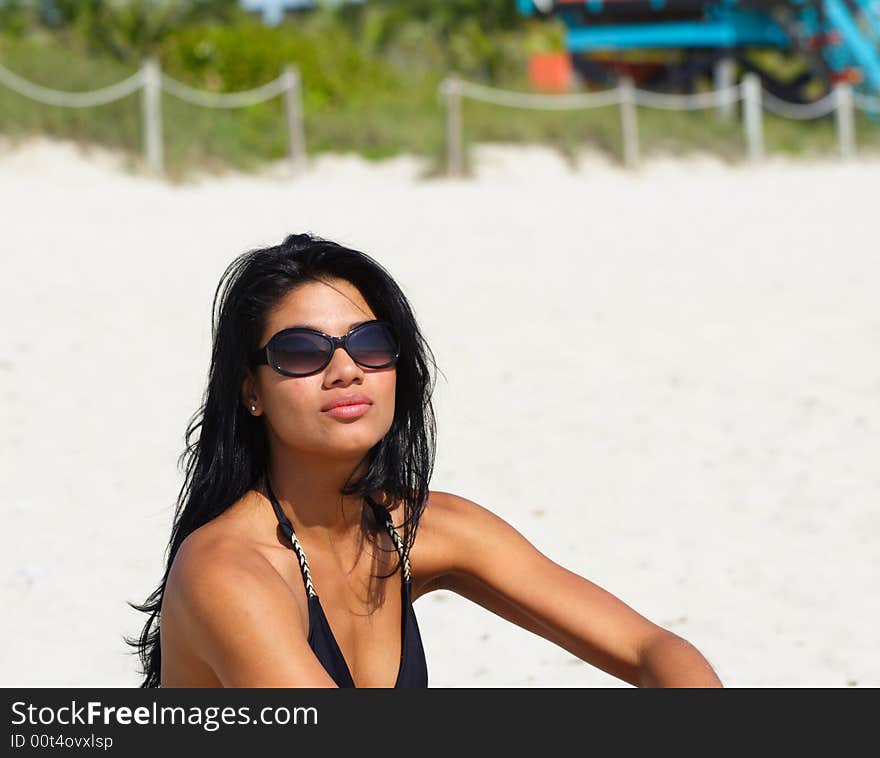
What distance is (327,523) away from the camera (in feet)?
7.08

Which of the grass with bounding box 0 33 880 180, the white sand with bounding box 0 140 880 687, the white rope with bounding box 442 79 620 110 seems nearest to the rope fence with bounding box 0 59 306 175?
the grass with bounding box 0 33 880 180

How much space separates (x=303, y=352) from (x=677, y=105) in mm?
18655

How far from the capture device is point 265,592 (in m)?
1.87

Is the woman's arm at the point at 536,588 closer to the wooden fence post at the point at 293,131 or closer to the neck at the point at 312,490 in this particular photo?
the neck at the point at 312,490

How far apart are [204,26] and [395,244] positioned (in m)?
12.2

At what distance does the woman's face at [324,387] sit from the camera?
6.65 feet

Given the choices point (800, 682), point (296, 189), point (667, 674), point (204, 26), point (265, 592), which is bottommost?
point (800, 682)

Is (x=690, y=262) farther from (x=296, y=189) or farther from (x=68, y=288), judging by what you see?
(x=296, y=189)

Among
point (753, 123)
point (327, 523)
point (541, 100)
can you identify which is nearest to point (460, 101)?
point (541, 100)

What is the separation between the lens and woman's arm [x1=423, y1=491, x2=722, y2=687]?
2.28 m

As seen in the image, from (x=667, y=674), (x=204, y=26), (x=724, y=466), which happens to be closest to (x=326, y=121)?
(x=204, y=26)

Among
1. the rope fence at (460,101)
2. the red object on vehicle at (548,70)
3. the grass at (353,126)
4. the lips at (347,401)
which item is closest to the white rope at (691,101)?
the rope fence at (460,101)

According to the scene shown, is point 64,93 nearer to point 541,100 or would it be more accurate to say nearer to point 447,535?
point 541,100
